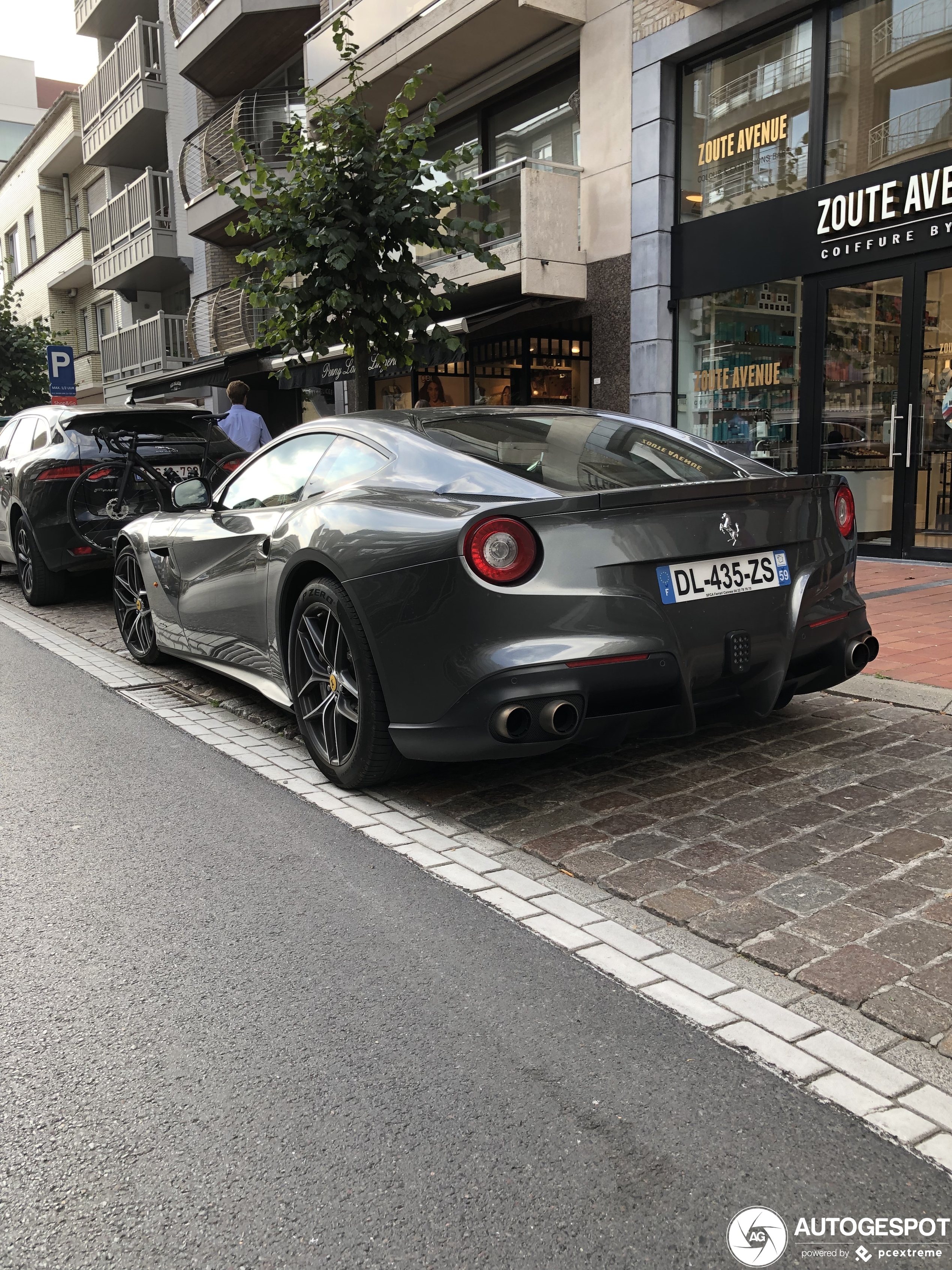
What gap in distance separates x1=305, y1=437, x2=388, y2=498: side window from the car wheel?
7.55 ft

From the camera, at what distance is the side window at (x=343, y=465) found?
4.27m

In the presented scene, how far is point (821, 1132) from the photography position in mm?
2062

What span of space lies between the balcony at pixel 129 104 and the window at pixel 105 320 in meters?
4.48

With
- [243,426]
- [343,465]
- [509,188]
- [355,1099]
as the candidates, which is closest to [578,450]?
[343,465]

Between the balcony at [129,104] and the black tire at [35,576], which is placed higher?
the balcony at [129,104]

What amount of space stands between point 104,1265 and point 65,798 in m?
2.70

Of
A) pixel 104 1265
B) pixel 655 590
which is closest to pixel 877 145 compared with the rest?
pixel 655 590

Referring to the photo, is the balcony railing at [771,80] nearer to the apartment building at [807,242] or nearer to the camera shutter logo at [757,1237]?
the apartment building at [807,242]

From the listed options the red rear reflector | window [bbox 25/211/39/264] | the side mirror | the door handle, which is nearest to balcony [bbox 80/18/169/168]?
window [bbox 25/211/39/264]

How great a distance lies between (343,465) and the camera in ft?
14.7

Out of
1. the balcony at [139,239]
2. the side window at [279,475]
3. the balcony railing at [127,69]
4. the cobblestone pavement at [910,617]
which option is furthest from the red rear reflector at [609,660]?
the balcony railing at [127,69]

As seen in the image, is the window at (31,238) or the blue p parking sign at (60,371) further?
the window at (31,238)

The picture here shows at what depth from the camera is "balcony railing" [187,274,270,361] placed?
22.1 metres

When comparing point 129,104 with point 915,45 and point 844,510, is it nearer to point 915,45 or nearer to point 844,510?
point 915,45
